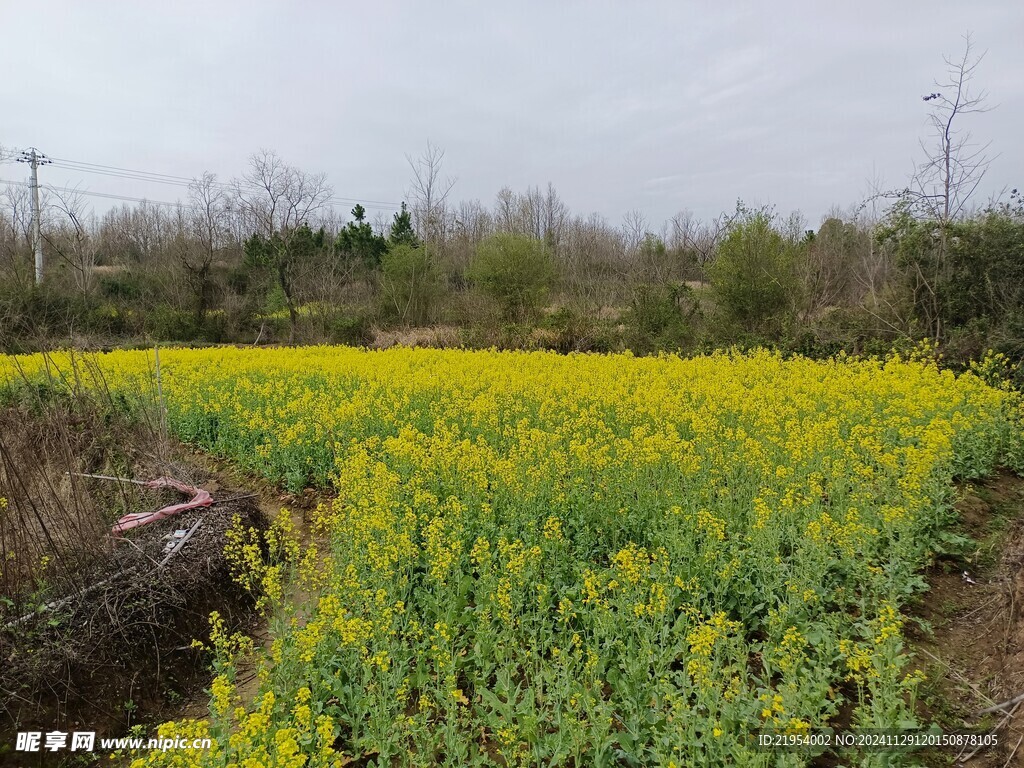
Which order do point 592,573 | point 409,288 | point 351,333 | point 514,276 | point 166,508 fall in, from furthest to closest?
1. point 409,288
2. point 351,333
3. point 514,276
4. point 166,508
5. point 592,573

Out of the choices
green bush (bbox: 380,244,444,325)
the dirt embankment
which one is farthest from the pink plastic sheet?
green bush (bbox: 380,244,444,325)

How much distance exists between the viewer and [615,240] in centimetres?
4681

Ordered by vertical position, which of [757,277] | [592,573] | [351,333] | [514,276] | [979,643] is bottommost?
[979,643]

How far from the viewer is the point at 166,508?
604cm

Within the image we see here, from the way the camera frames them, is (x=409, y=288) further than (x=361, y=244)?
No

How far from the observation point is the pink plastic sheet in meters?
5.59

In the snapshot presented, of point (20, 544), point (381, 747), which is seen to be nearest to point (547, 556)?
point (381, 747)

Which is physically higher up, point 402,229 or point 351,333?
point 402,229

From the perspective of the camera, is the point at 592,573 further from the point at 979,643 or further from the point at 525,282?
the point at 525,282

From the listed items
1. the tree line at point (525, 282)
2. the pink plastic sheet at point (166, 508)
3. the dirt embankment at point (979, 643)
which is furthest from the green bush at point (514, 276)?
the dirt embankment at point (979, 643)

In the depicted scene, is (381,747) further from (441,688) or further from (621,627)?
(621,627)

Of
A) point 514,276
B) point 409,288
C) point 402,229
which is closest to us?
point 514,276

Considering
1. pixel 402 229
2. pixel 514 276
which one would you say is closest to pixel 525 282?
pixel 514 276

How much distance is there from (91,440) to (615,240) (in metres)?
44.1
